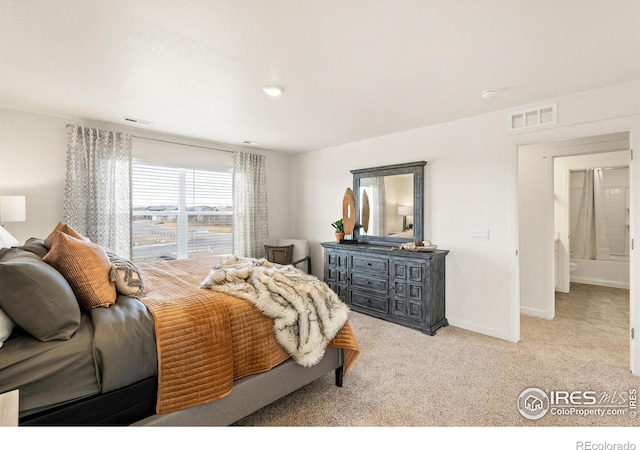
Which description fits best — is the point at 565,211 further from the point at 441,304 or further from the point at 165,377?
the point at 165,377

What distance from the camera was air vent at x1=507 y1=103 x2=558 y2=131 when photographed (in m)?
2.82

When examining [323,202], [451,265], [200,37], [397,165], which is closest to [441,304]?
[451,265]

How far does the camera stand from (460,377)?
2383 mm

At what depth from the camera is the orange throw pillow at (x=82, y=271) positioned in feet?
5.27

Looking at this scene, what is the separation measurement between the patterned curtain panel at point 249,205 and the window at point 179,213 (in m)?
0.12

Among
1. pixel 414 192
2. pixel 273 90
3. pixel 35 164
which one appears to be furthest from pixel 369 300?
pixel 35 164

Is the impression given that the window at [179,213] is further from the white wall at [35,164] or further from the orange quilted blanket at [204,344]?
the orange quilted blanket at [204,344]

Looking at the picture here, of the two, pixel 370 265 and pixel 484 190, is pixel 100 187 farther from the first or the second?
pixel 484 190

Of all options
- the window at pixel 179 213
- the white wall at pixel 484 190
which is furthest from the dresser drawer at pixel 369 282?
the window at pixel 179 213

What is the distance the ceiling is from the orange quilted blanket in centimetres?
162
